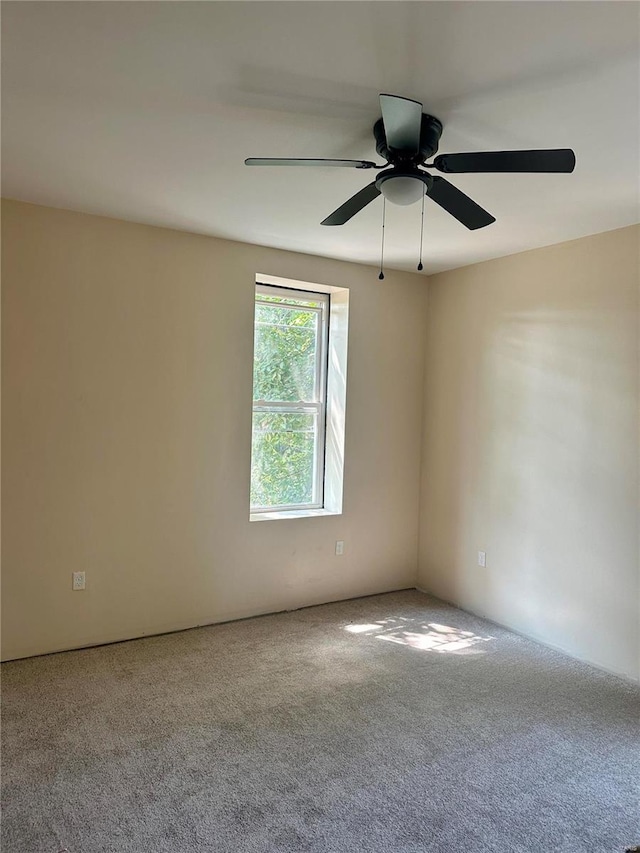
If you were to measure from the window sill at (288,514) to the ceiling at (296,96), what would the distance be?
6.72ft

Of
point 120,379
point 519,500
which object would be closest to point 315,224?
point 120,379

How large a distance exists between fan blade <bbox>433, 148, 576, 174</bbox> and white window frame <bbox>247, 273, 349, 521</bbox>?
2.33 metres

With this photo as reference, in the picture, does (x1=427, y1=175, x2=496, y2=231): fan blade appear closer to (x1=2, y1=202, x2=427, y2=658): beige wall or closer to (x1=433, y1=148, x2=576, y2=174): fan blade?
(x1=433, y1=148, x2=576, y2=174): fan blade

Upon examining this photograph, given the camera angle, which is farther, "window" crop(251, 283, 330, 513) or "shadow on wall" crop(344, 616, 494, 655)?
"window" crop(251, 283, 330, 513)

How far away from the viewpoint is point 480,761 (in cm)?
233

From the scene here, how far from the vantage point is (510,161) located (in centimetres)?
182

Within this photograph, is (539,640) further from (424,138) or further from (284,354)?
(424,138)

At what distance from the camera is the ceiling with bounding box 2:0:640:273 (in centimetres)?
157

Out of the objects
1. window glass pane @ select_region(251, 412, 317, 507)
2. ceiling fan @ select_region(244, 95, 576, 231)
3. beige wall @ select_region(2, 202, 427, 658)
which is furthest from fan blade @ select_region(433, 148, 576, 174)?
window glass pane @ select_region(251, 412, 317, 507)

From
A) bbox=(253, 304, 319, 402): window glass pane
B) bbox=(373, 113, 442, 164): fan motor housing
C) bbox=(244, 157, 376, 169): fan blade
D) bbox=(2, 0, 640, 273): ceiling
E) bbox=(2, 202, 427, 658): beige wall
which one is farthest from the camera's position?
bbox=(253, 304, 319, 402): window glass pane

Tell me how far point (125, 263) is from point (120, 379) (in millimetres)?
692

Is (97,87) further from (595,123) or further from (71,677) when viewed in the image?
(71,677)

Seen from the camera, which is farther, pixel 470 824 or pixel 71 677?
pixel 71 677

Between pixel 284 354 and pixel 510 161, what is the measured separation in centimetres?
258
